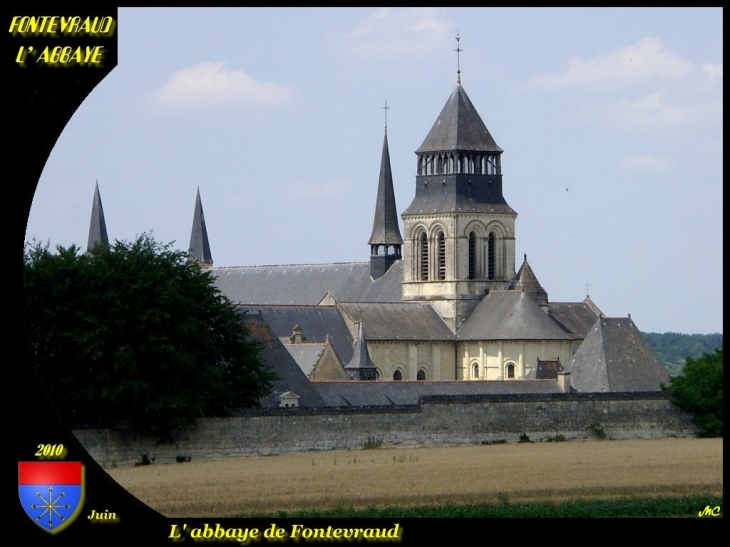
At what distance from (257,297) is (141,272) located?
64.5 meters

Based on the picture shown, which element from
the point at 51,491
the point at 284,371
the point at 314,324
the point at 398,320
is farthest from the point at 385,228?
the point at 51,491

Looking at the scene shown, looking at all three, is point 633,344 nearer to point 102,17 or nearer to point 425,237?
point 425,237

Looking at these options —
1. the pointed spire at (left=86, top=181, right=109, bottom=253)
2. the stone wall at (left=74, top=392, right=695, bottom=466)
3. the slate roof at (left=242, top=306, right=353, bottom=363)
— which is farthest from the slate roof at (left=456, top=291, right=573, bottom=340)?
the stone wall at (left=74, top=392, right=695, bottom=466)

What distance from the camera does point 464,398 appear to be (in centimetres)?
4138

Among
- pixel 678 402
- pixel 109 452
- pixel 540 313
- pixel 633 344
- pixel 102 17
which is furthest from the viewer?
pixel 540 313

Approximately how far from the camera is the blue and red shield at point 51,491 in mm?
15227

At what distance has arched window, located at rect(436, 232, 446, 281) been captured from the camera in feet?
301

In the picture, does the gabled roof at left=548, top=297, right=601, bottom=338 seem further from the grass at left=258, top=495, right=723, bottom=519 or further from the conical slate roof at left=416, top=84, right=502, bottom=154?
the grass at left=258, top=495, right=723, bottom=519

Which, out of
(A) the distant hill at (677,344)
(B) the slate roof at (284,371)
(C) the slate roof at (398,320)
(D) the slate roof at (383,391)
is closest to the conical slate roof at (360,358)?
(C) the slate roof at (398,320)

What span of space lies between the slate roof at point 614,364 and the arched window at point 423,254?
29.5 m

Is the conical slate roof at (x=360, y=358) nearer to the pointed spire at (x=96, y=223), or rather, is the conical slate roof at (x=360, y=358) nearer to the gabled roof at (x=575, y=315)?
the gabled roof at (x=575, y=315)

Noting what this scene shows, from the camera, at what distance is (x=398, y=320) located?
3450 inches

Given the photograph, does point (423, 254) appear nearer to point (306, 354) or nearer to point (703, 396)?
point (306, 354)
